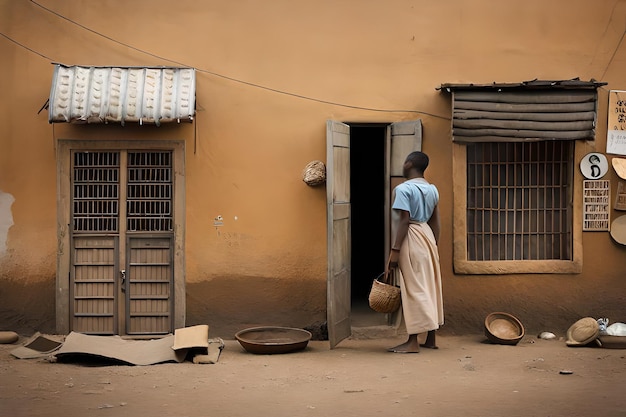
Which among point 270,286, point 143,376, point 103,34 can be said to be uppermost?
point 103,34

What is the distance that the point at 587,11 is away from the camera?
8664mm

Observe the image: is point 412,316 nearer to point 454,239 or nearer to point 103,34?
point 454,239

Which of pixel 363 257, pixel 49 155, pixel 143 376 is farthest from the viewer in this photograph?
pixel 363 257

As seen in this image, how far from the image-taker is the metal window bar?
850cm

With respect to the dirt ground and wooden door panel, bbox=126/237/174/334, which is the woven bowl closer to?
the dirt ground

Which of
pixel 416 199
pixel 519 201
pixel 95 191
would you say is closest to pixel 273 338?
pixel 416 199

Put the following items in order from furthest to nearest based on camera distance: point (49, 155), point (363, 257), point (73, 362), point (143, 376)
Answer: point (363, 257) < point (49, 155) < point (73, 362) < point (143, 376)

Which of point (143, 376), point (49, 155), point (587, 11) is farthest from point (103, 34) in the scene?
Answer: point (587, 11)

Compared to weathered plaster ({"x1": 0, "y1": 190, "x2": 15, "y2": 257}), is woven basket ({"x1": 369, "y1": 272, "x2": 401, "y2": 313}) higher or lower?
lower

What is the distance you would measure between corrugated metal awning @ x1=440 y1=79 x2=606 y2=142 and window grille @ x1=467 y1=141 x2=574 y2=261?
355 millimetres

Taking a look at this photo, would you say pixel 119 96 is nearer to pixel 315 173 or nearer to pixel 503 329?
pixel 315 173

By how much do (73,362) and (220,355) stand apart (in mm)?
1351

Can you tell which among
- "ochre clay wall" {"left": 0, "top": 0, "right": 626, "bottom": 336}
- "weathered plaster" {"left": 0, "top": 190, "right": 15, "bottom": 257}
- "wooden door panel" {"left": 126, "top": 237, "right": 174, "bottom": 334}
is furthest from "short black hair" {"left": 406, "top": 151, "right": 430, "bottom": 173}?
"weathered plaster" {"left": 0, "top": 190, "right": 15, "bottom": 257}

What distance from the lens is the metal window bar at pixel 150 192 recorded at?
27.9 feet
